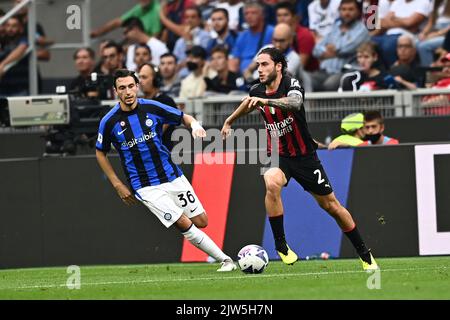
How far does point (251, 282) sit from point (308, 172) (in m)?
1.69

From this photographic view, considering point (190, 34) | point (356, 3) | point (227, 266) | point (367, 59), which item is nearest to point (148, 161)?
point (227, 266)

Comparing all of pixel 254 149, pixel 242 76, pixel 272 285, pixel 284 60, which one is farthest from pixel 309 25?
pixel 272 285

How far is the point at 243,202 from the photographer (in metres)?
15.7

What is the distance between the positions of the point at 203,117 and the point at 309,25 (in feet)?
9.97

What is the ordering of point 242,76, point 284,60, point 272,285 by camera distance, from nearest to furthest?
point 272,285
point 284,60
point 242,76

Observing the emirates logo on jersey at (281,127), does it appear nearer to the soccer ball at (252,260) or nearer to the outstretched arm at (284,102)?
the outstretched arm at (284,102)

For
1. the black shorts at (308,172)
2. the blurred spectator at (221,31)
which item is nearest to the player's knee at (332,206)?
the black shorts at (308,172)

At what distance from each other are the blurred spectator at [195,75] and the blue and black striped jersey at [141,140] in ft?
17.8

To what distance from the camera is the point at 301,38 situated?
19.0m

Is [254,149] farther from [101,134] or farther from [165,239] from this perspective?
[101,134]

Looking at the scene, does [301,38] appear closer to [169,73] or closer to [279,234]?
[169,73]

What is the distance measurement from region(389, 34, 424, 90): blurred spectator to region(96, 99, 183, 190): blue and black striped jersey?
16.5 ft

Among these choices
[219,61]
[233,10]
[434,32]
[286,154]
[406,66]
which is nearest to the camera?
[286,154]

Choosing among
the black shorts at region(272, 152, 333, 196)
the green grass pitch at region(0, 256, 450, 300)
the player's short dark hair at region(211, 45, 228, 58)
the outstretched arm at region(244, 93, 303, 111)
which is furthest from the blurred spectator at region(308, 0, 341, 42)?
the outstretched arm at region(244, 93, 303, 111)
